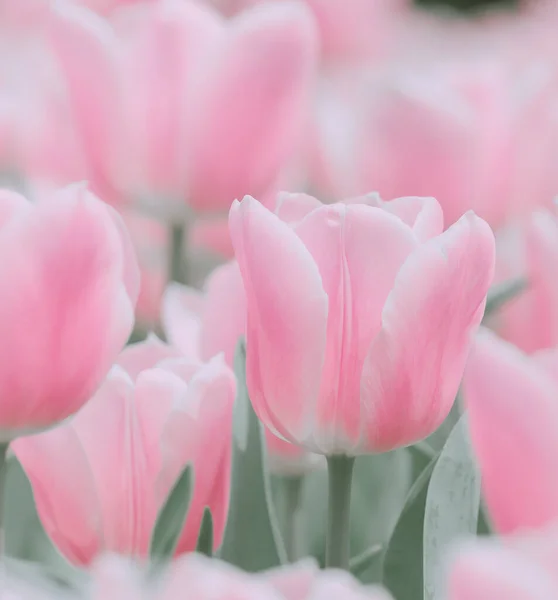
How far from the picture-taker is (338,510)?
1.16ft

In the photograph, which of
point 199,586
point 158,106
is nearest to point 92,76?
point 158,106

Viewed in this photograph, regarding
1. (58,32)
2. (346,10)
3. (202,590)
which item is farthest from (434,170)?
(346,10)

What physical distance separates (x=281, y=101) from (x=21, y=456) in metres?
0.25

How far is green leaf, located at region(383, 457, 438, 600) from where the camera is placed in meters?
0.38

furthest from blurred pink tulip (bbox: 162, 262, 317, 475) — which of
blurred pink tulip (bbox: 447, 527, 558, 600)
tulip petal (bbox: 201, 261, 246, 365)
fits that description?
blurred pink tulip (bbox: 447, 527, 558, 600)

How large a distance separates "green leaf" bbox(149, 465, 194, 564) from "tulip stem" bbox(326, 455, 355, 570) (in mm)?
44

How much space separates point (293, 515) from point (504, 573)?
11.6 inches

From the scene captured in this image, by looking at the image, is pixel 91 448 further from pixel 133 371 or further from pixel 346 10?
pixel 346 10

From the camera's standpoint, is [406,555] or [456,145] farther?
[456,145]

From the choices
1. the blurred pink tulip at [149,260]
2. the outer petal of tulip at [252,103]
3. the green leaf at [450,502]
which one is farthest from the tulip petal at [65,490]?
the blurred pink tulip at [149,260]

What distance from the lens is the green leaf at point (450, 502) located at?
34 cm

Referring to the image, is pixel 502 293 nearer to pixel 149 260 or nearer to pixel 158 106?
pixel 158 106

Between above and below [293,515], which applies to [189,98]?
above

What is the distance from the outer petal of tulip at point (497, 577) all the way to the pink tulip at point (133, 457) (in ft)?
0.52
